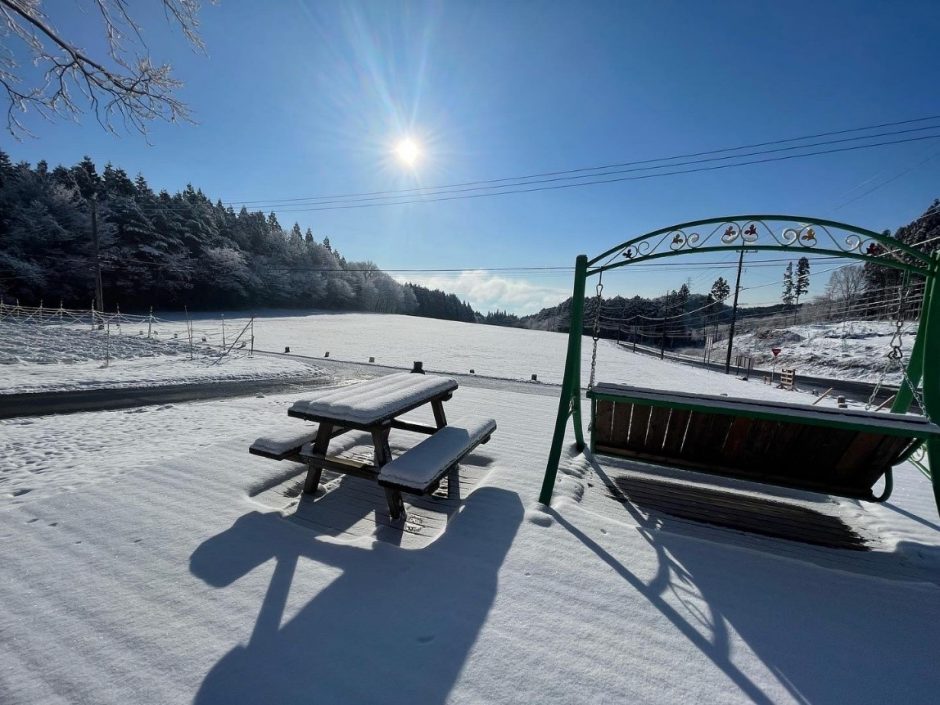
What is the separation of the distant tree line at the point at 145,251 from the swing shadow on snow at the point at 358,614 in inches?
1044

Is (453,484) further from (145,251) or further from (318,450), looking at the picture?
(145,251)

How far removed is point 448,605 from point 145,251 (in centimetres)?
4738

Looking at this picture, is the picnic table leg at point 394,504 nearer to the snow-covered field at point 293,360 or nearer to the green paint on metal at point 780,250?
the green paint on metal at point 780,250

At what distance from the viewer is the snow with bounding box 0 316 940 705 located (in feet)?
5.44

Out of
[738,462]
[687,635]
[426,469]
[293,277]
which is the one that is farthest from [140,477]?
[293,277]

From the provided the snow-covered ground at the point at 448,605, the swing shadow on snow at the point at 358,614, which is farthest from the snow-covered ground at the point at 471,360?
the swing shadow on snow at the point at 358,614

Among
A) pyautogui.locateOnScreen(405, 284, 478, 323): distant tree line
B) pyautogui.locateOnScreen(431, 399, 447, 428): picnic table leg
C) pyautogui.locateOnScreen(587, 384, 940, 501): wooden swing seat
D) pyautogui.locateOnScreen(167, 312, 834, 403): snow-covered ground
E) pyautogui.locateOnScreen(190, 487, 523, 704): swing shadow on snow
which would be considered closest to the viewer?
pyautogui.locateOnScreen(190, 487, 523, 704): swing shadow on snow

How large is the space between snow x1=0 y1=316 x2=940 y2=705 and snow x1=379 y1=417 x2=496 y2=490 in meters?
0.50

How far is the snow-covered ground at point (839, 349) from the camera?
26578 mm

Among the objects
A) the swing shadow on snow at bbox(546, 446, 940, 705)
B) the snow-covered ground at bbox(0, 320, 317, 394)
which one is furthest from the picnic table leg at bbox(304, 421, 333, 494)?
the snow-covered ground at bbox(0, 320, 317, 394)

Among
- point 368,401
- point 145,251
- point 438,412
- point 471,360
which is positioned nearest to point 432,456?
point 368,401

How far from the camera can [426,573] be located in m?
2.35

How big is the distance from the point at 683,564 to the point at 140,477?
479 cm

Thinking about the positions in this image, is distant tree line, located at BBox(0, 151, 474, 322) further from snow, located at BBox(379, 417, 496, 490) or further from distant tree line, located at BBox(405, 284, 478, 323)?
snow, located at BBox(379, 417, 496, 490)
